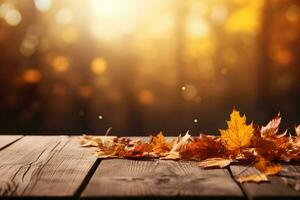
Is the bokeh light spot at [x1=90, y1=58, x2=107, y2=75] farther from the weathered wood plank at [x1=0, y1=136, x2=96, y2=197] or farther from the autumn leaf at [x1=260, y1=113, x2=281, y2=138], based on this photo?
the autumn leaf at [x1=260, y1=113, x2=281, y2=138]

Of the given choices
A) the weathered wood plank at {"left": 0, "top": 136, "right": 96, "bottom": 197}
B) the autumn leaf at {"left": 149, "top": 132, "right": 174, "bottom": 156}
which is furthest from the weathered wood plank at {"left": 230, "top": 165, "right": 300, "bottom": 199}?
the autumn leaf at {"left": 149, "top": 132, "right": 174, "bottom": 156}

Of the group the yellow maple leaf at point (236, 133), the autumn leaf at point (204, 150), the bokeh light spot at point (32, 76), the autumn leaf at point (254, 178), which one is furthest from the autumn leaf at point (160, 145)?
the bokeh light spot at point (32, 76)

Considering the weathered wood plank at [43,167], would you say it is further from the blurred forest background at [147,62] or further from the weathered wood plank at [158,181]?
the blurred forest background at [147,62]

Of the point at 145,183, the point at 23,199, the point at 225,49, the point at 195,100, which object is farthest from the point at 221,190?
the point at 225,49

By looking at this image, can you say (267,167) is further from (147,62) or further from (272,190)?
(147,62)

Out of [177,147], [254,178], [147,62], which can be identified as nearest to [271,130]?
[177,147]

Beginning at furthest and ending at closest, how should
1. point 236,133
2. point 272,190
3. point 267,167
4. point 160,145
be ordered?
point 160,145 < point 236,133 < point 267,167 < point 272,190

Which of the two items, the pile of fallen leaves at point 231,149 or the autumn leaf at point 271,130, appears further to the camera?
the autumn leaf at point 271,130
